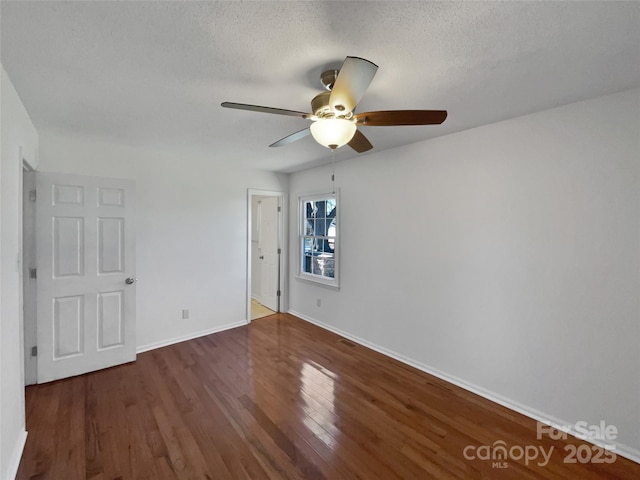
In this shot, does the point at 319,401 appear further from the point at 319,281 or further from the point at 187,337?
the point at 187,337

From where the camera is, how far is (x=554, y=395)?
2172 mm

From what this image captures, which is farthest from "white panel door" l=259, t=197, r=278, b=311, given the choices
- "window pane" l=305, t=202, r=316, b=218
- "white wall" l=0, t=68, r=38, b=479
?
"white wall" l=0, t=68, r=38, b=479

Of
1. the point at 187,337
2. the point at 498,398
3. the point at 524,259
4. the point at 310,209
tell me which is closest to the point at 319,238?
the point at 310,209

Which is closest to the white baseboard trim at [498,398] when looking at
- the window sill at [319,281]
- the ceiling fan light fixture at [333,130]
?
the window sill at [319,281]

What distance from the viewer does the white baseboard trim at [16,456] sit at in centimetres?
163

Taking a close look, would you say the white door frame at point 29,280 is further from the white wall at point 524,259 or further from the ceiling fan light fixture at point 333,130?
the white wall at point 524,259

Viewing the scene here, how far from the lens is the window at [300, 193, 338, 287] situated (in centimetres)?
412

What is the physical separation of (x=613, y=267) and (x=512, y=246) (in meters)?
0.61

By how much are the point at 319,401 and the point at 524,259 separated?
2.10 metres

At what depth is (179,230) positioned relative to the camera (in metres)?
3.63

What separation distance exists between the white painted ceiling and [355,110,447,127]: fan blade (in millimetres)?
276

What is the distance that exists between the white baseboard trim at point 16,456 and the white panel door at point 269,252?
3.27 meters

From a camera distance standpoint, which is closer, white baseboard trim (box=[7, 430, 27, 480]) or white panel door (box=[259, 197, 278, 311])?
white baseboard trim (box=[7, 430, 27, 480])

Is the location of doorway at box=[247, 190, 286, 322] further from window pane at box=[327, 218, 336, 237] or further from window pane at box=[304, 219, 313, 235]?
window pane at box=[327, 218, 336, 237]
